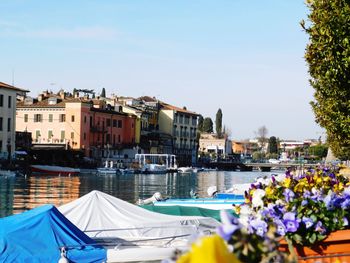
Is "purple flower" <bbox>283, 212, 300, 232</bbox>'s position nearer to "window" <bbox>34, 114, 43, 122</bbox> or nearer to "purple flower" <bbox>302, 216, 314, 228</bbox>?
"purple flower" <bbox>302, 216, 314, 228</bbox>

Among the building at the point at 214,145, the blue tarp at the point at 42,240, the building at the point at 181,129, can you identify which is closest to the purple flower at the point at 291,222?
the blue tarp at the point at 42,240

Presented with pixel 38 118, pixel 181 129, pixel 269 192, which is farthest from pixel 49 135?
pixel 269 192

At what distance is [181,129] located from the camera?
4855 inches

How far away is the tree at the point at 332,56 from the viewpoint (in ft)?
33.0

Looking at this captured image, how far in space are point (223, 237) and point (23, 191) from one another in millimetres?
45666

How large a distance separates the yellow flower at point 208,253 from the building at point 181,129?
116177 millimetres

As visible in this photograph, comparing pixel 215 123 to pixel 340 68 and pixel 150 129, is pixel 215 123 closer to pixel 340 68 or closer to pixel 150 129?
pixel 150 129

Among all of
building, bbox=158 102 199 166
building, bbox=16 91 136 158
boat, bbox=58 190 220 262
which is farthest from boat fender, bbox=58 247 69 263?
building, bbox=158 102 199 166

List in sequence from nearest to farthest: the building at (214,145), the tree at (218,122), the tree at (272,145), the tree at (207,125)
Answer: the building at (214,145)
the tree at (218,122)
the tree at (207,125)
the tree at (272,145)

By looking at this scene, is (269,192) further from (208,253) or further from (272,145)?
(272,145)

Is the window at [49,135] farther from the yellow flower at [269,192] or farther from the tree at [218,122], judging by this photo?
the tree at [218,122]

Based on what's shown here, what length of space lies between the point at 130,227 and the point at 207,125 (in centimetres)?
16834

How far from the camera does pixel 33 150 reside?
8356 cm

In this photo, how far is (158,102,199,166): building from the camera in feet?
391
